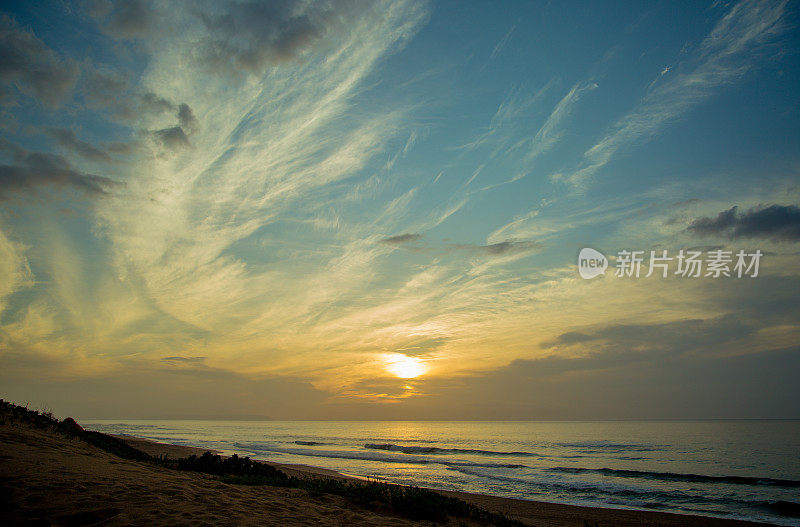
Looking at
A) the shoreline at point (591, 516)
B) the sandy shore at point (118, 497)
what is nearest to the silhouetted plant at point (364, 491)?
the sandy shore at point (118, 497)

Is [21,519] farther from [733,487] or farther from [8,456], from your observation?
[733,487]

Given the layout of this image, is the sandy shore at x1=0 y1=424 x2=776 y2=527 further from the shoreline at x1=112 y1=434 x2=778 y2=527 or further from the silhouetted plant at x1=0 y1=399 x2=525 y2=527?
Answer: the shoreline at x1=112 y1=434 x2=778 y2=527

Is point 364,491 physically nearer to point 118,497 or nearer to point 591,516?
point 118,497

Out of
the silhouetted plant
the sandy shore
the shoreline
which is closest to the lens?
the sandy shore

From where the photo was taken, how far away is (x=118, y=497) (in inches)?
299

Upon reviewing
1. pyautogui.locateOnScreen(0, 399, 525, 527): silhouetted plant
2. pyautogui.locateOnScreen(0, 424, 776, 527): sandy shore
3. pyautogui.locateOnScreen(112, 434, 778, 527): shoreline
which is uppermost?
Answer: pyautogui.locateOnScreen(0, 424, 776, 527): sandy shore

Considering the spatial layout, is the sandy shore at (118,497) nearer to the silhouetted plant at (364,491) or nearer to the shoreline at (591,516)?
the silhouetted plant at (364,491)

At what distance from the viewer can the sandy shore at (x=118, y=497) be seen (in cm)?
668

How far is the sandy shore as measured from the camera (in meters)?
6.68

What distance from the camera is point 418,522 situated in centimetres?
1021

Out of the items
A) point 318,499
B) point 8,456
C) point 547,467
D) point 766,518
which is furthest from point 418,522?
point 547,467

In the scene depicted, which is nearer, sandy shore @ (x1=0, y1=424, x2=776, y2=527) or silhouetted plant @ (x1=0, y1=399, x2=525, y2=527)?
sandy shore @ (x1=0, y1=424, x2=776, y2=527)

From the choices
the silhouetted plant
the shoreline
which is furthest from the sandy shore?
the shoreline

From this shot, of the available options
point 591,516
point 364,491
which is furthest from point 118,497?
point 591,516
